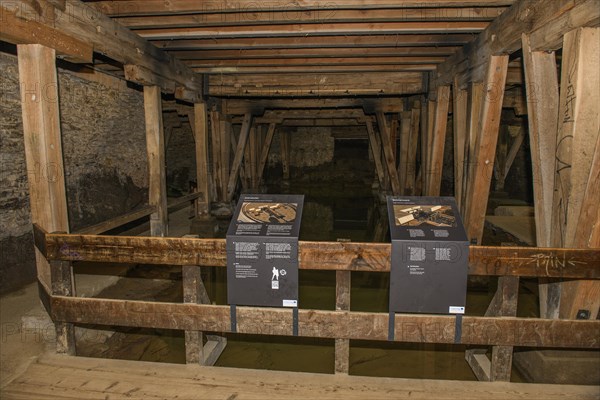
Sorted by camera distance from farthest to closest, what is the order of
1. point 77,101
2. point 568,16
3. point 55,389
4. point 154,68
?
point 77,101
point 154,68
point 568,16
point 55,389

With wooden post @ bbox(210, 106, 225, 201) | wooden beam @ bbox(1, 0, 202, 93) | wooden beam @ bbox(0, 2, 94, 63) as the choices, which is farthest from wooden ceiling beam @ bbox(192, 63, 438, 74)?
wooden beam @ bbox(0, 2, 94, 63)

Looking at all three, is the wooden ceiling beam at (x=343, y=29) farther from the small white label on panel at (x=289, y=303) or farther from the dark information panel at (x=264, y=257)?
the small white label on panel at (x=289, y=303)

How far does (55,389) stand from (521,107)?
934 centimetres

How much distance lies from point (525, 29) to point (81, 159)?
19.2 ft

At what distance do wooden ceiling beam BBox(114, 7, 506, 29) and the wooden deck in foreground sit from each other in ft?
10.7

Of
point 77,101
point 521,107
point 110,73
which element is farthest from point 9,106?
point 521,107

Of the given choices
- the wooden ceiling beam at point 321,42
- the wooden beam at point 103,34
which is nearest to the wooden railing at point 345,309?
the wooden beam at point 103,34

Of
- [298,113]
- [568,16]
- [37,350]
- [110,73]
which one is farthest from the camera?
[298,113]

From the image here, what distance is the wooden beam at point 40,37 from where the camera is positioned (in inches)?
103

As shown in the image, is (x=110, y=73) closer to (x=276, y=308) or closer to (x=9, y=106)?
(x=9, y=106)

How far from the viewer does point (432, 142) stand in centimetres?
604

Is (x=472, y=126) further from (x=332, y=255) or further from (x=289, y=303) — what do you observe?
(x=289, y=303)

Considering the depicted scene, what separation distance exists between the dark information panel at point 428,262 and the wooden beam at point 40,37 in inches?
113

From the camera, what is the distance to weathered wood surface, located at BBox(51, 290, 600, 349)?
7.25ft
